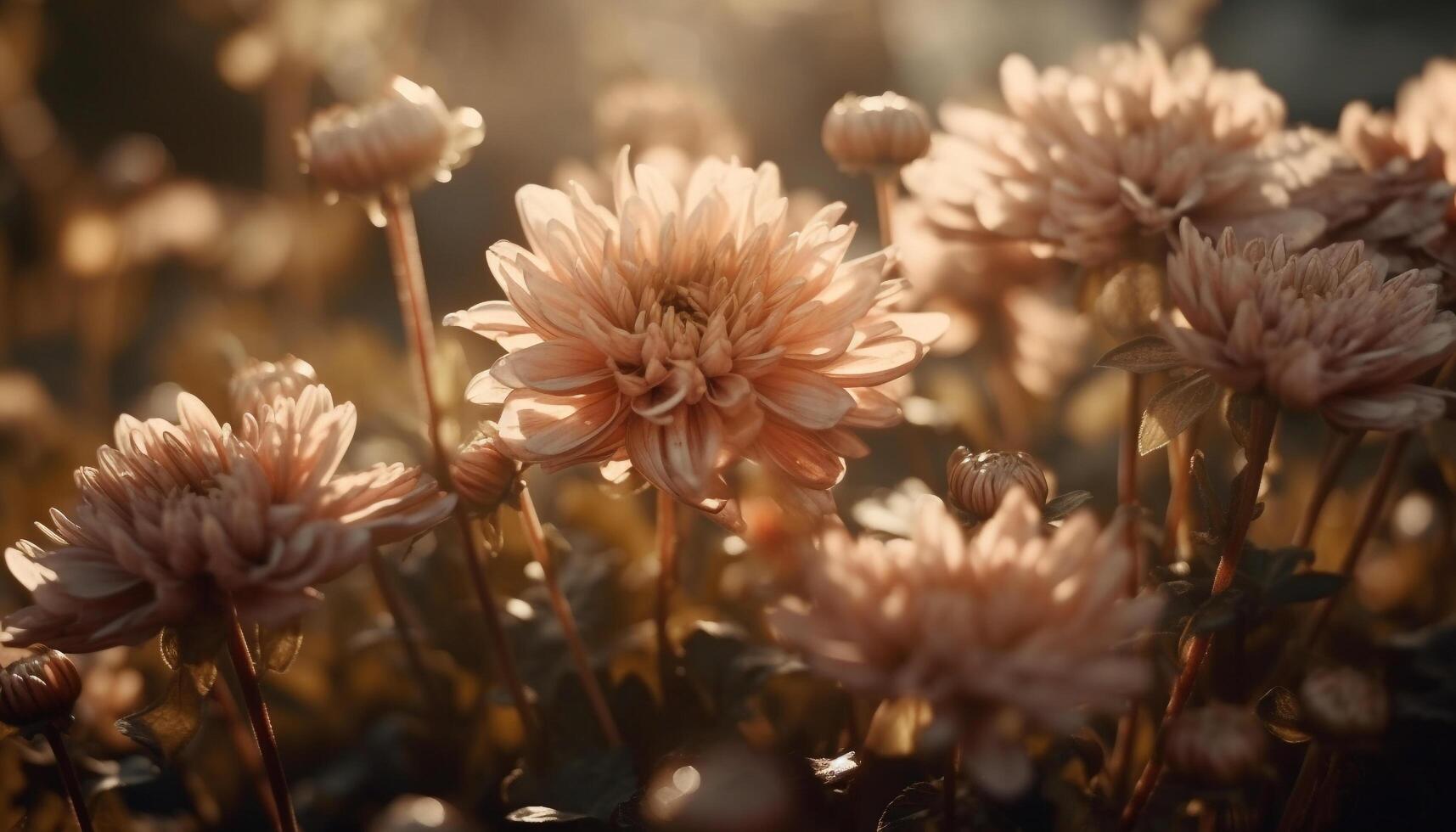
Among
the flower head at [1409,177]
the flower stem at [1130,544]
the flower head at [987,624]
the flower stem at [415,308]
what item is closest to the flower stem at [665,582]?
the flower stem at [415,308]

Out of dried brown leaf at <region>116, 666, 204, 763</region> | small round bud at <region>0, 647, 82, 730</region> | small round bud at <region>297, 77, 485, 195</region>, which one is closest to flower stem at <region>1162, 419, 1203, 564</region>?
small round bud at <region>297, 77, 485, 195</region>

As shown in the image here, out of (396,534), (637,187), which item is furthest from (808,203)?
(396,534)

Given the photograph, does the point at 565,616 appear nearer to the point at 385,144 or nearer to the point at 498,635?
the point at 498,635

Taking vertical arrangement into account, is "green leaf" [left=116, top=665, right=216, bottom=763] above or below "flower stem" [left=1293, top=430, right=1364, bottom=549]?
above

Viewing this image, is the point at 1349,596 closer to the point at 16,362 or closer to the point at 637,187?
the point at 637,187

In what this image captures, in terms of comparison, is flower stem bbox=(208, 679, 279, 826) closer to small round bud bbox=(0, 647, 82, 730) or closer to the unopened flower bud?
small round bud bbox=(0, 647, 82, 730)

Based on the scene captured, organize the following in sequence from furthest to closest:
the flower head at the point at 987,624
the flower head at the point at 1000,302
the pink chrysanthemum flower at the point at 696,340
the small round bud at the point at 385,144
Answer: the flower head at the point at 1000,302 → the small round bud at the point at 385,144 → the pink chrysanthemum flower at the point at 696,340 → the flower head at the point at 987,624

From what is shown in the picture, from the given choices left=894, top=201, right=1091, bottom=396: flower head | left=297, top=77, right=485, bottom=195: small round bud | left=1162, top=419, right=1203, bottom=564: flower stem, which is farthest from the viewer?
left=894, top=201, right=1091, bottom=396: flower head

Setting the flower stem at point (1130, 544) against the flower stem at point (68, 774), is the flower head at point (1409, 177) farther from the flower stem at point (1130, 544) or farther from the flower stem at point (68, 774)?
the flower stem at point (68, 774)
